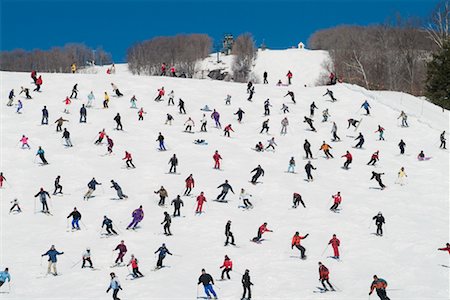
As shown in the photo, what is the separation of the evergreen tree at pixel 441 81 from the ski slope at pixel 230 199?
140 cm

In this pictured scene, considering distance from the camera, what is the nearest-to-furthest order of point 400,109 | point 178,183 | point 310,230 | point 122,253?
point 122,253, point 310,230, point 178,183, point 400,109

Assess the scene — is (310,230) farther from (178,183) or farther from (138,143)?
(138,143)

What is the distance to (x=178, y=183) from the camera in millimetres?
30984

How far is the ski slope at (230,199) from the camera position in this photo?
1989cm

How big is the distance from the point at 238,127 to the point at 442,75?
2138cm

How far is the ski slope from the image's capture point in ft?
65.3

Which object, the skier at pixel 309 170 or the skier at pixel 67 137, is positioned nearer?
the skier at pixel 309 170

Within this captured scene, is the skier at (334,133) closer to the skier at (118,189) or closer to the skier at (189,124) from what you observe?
the skier at (189,124)

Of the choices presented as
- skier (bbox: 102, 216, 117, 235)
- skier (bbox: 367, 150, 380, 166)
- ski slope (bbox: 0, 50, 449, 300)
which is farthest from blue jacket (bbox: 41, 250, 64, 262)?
skier (bbox: 367, 150, 380, 166)

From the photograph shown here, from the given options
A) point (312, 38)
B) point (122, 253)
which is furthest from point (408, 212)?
point (312, 38)

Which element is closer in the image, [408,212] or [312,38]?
[408,212]

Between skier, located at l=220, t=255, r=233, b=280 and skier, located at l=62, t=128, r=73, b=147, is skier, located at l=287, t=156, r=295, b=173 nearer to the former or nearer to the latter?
skier, located at l=62, t=128, r=73, b=147

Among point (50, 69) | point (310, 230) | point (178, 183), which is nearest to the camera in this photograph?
point (310, 230)

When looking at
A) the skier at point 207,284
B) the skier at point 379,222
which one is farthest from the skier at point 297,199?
the skier at point 207,284
